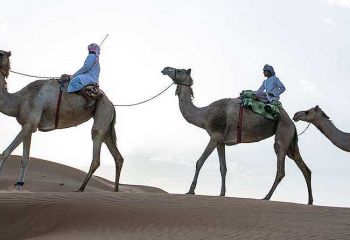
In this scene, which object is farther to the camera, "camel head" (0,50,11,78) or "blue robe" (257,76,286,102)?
"blue robe" (257,76,286,102)

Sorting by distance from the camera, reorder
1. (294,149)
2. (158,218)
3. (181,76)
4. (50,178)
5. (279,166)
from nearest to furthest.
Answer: (158,218) → (279,166) → (294,149) → (181,76) → (50,178)

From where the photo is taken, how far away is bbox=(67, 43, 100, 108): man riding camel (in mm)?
13000

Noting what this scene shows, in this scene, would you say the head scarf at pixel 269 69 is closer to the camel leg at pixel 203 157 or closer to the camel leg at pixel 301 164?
the camel leg at pixel 301 164

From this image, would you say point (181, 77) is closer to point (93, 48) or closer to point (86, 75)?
point (93, 48)

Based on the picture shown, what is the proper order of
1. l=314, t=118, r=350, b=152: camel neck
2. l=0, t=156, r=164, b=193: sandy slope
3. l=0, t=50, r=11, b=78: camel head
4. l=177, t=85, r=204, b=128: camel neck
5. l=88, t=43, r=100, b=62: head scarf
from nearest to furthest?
1. l=0, t=50, r=11, b=78: camel head
2. l=88, t=43, r=100, b=62: head scarf
3. l=314, t=118, r=350, b=152: camel neck
4. l=177, t=85, r=204, b=128: camel neck
5. l=0, t=156, r=164, b=193: sandy slope

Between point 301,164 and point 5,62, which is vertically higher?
point 5,62

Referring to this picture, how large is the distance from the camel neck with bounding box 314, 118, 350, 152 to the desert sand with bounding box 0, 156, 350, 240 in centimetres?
242

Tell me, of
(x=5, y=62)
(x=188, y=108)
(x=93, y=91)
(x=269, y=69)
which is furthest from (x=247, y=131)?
(x=5, y=62)

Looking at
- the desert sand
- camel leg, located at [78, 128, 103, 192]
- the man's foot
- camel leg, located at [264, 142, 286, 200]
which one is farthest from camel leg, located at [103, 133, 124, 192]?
camel leg, located at [264, 142, 286, 200]

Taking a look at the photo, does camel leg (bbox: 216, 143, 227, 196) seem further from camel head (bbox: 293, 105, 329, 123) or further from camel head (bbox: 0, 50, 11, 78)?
camel head (bbox: 0, 50, 11, 78)

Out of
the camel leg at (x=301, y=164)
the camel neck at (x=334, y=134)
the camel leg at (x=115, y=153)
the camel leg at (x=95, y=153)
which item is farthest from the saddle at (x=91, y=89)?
the camel neck at (x=334, y=134)

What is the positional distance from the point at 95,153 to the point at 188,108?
8.58 feet

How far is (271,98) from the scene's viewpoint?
45.3 feet

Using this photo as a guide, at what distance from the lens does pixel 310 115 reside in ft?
47.0
